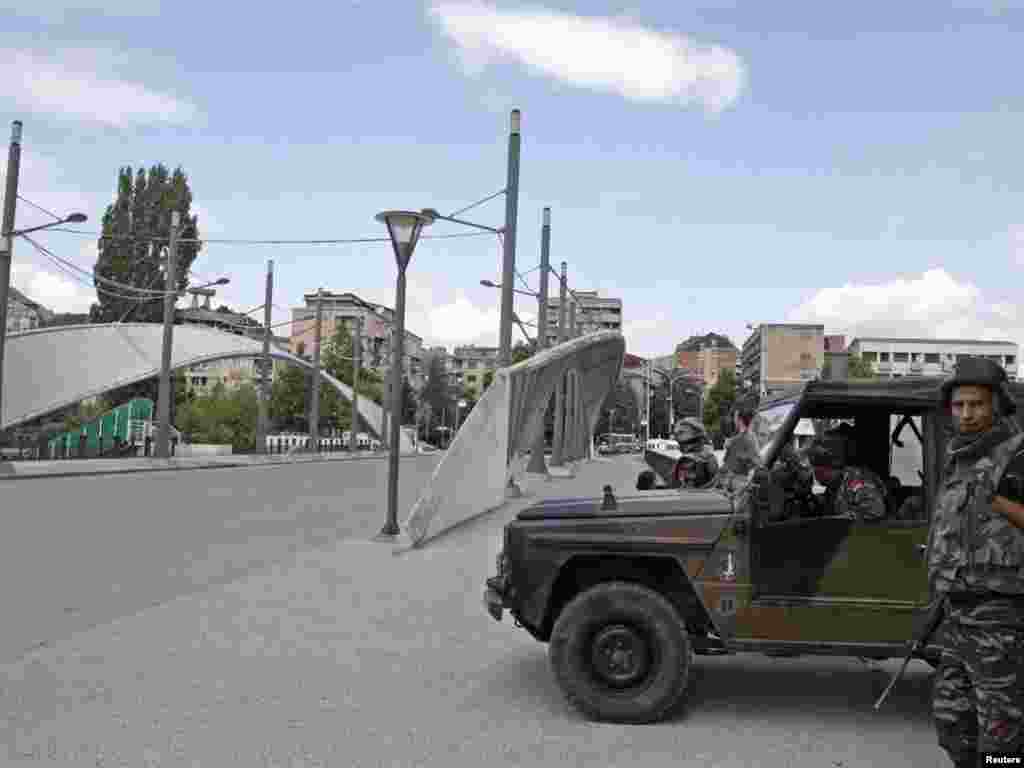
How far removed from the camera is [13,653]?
6.69m

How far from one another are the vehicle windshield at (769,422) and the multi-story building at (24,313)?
136226 mm

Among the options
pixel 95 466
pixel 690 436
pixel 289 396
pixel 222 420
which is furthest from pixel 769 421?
pixel 289 396

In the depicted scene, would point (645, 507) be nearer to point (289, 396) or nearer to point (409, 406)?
point (289, 396)

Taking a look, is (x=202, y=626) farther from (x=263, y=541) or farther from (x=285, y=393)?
(x=285, y=393)

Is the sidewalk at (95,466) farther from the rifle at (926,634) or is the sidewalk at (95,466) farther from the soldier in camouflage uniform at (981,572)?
the soldier in camouflage uniform at (981,572)

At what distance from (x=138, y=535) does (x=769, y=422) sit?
1021cm

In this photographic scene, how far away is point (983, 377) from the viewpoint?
12.2 ft

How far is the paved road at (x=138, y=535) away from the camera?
28.2ft

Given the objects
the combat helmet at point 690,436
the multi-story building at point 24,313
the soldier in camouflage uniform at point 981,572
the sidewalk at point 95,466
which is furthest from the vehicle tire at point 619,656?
the multi-story building at point 24,313

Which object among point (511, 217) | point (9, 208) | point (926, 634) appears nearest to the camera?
point (926, 634)

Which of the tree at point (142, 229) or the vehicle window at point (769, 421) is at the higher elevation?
the tree at point (142, 229)

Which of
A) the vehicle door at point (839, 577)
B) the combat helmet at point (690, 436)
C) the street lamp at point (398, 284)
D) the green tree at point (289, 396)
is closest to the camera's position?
the vehicle door at point (839, 577)

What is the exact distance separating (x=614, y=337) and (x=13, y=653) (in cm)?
2984

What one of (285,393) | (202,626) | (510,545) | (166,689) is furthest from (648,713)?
(285,393)
